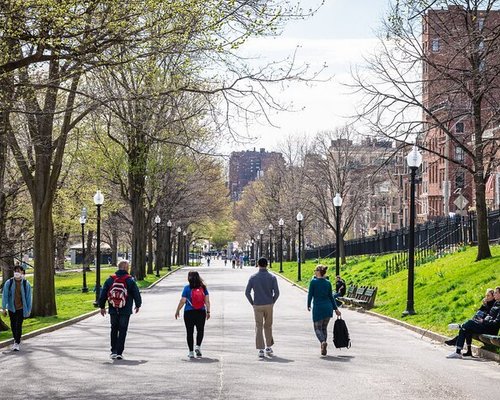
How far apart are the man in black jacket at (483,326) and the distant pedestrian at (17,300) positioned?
828 cm

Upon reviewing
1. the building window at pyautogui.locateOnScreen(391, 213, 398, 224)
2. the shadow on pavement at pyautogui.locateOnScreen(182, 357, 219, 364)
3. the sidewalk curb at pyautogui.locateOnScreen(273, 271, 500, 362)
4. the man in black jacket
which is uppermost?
the building window at pyautogui.locateOnScreen(391, 213, 398, 224)

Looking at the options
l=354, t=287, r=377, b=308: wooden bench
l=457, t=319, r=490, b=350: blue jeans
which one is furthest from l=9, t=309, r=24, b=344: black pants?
l=354, t=287, r=377, b=308: wooden bench

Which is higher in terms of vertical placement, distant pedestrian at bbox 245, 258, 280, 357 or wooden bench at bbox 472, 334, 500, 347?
distant pedestrian at bbox 245, 258, 280, 357

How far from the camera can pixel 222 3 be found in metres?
16.3

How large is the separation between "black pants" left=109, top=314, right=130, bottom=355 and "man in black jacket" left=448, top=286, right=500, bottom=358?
237 inches

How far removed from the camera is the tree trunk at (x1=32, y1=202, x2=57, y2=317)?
95.3ft

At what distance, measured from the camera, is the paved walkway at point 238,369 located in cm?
1241

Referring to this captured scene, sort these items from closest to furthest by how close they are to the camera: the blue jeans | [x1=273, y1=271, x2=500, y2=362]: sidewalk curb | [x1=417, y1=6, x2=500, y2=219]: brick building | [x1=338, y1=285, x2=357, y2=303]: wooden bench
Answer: [x1=273, y1=271, x2=500, y2=362]: sidewalk curb, the blue jeans, [x1=417, y1=6, x2=500, y2=219]: brick building, [x1=338, y1=285, x2=357, y2=303]: wooden bench

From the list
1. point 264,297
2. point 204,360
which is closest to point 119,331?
point 204,360

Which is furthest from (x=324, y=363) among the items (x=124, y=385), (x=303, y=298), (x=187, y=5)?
(x=303, y=298)

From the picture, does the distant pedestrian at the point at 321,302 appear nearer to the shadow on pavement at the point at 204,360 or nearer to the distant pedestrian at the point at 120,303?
the shadow on pavement at the point at 204,360

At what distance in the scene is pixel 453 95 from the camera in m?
28.9

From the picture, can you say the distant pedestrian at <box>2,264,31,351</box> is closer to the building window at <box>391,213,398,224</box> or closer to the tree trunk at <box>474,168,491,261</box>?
the tree trunk at <box>474,168,491,261</box>

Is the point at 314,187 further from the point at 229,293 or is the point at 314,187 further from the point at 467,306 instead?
the point at 467,306
